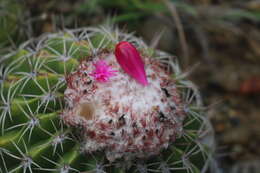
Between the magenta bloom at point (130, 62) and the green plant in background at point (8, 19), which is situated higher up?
the magenta bloom at point (130, 62)

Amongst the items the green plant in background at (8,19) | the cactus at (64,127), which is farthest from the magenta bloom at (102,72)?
the green plant in background at (8,19)

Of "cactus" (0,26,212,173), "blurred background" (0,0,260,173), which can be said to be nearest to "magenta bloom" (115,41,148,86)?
"cactus" (0,26,212,173)

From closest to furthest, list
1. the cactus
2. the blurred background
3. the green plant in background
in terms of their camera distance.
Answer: the cactus → the green plant in background → the blurred background

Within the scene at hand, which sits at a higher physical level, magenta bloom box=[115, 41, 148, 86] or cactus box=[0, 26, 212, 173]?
magenta bloom box=[115, 41, 148, 86]

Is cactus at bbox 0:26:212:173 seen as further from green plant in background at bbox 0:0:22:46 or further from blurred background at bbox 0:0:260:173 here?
blurred background at bbox 0:0:260:173

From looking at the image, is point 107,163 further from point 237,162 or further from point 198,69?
point 198,69

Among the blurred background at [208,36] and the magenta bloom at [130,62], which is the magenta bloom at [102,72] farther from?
the blurred background at [208,36]

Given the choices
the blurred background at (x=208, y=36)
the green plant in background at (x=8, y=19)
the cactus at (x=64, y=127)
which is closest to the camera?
the cactus at (x=64, y=127)
